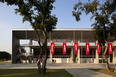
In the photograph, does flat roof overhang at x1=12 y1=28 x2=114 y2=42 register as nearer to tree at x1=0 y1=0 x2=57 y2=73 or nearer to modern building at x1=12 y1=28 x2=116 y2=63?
modern building at x1=12 y1=28 x2=116 y2=63

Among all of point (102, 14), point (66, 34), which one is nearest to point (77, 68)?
point (102, 14)

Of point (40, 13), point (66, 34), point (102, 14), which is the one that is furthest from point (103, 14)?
point (66, 34)

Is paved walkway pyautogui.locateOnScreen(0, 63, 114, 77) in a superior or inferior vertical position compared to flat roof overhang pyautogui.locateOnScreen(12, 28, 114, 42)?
inferior

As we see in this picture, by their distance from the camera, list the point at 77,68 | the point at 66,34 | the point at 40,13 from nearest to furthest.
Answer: the point at 40,13 < the point at 77,68 < the point at 66,34

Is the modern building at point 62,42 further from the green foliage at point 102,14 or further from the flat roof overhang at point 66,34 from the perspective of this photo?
the green foliage at point 102,14

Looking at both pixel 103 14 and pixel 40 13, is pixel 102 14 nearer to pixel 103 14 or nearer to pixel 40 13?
pixel 103 14

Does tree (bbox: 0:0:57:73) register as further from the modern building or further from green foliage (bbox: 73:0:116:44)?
the modern building

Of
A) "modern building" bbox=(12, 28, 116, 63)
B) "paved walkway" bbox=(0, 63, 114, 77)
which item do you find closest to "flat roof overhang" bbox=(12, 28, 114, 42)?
"modern building" bbox=(12, 28, 116, 63)

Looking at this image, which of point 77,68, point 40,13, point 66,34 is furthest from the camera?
point 66,34

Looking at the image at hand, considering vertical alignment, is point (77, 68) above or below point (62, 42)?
below

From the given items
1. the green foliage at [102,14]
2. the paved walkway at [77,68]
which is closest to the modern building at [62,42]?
the paved walkway at [77,68]

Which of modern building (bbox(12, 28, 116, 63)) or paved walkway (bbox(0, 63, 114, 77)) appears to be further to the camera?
modern building (bbox(12, 28, 116, 63))

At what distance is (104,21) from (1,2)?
12188mm

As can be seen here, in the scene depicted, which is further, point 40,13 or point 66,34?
point 66,34
